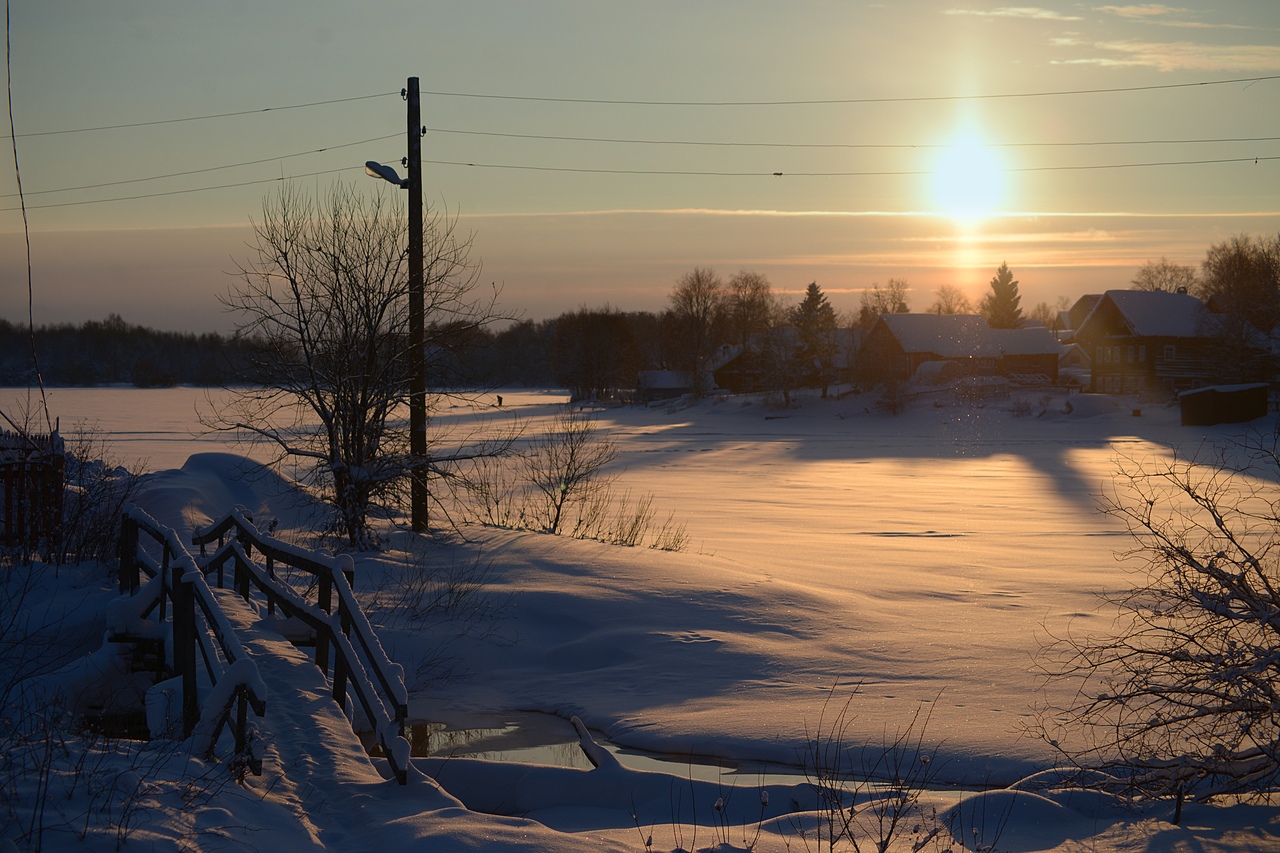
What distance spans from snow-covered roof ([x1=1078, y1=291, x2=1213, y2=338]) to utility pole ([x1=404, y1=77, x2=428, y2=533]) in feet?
207

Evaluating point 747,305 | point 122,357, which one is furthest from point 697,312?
point 122,357

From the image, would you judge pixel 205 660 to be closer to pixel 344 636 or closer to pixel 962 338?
pixel 344 636

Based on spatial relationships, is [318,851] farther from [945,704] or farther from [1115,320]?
[1115,320]

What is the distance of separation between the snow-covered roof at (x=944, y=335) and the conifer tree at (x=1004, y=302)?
25044mm

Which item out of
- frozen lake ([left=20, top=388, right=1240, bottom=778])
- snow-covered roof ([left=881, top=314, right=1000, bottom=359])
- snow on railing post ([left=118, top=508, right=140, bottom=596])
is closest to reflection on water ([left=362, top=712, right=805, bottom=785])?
frozen lake ([left=20, top=388, right=1240, bottom=778])

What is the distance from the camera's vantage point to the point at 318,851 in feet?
16.2

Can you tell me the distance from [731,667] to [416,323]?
8561mm

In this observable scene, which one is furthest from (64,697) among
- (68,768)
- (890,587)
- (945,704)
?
(890,587)

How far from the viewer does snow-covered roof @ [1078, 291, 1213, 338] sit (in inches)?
2621

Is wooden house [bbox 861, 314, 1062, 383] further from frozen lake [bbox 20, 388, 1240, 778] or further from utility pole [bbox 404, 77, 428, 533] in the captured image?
utility pole [bbox 404, 77, 428, 533]

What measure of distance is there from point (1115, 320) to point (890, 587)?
205 feet

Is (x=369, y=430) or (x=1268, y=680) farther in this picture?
(x=369, y=430)

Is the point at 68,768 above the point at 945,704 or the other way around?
above

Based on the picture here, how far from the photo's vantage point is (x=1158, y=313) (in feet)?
224
